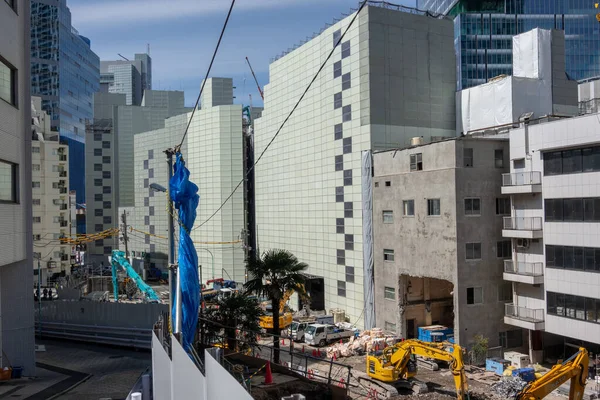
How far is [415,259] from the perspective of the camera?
35500 mm

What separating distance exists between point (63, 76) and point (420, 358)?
394 ft

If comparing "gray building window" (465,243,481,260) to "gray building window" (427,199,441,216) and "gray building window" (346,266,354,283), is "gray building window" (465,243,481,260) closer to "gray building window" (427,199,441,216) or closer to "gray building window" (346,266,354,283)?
"gray building window" (427,199,441,216)

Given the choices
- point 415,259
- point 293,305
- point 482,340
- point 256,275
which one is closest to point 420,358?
point 482,340

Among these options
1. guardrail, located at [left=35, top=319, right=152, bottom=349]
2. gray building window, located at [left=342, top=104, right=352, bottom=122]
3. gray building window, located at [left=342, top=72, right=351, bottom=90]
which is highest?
gray building window, located at [left=342, top=72, right=351, bottom=90]

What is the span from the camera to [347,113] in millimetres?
43969

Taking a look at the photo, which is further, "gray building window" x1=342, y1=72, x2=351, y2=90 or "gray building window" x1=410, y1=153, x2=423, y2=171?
"gray building window" x1=342, y1=72, x2=351, y2=90

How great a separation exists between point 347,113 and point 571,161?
19.0 meters

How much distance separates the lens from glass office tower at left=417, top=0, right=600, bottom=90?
91.6 meters

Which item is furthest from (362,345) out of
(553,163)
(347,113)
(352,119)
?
(347,113)

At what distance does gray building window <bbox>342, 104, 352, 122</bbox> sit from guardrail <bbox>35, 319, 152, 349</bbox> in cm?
2530

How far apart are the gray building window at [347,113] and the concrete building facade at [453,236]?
7.53m

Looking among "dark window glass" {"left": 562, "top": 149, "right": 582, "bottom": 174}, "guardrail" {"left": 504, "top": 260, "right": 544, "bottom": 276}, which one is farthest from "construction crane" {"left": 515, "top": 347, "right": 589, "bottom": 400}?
"dark window glass" {"left": 562, "top": 149, "right": 582, "bottom": 174}

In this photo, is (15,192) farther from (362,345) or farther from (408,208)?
(408,208)

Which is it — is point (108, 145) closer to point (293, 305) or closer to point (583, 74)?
point (293, 305)
